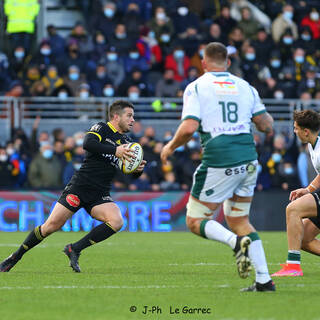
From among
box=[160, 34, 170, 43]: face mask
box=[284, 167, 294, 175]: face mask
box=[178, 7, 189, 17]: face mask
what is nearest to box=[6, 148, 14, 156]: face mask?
box=[160, 34, 170, 43]: face mask

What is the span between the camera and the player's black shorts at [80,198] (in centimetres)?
1075

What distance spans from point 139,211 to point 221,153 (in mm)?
12757

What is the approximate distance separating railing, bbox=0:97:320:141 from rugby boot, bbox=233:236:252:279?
1441 centimetres

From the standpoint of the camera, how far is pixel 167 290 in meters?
8.45

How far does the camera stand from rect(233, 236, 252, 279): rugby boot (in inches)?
299

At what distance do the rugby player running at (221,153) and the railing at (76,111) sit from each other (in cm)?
1381

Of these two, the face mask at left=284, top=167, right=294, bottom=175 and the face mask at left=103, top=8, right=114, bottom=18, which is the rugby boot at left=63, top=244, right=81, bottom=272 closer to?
the face mask at left=284, top=167, right=294, bottom=175

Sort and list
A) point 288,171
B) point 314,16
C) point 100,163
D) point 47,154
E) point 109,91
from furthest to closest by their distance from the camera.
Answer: point 314,16, point 109,91, point 288,171, point 47,154, point 100,163

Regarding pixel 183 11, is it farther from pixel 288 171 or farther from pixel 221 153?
pixel 221 153

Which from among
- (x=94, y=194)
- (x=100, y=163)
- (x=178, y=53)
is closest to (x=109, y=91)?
(x=178, y=53)

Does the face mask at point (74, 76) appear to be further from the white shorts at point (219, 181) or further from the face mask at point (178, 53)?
the white shorts at point (219, 181)

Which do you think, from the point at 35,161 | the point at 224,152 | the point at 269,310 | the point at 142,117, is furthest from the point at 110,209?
the point at 142,117

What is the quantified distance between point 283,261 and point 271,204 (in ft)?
28.7

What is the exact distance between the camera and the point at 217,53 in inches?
325
